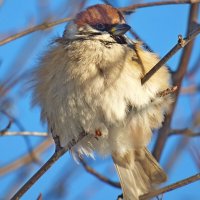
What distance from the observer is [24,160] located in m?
3.37

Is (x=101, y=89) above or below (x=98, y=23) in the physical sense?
below

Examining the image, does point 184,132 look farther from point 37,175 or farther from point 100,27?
point 37,175

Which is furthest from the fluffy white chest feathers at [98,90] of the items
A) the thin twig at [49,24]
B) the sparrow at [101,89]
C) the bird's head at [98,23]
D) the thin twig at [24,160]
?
the thin twig at [24,160]

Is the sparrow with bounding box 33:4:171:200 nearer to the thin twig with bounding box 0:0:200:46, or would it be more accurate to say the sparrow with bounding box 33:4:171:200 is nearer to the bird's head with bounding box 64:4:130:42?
the bird's head with bounding box 64:4:130:42

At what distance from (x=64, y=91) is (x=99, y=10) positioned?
25.8 inches

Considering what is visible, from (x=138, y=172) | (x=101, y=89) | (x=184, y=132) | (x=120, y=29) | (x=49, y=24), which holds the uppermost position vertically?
(x=49, y=24)

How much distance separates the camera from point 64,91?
9.19 ft

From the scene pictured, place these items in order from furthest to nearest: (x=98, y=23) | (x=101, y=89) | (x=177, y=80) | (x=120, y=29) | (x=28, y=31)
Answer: (x=177, y=80), (x=98, y=23), (x=120, y=29), (x=101, y=89), (x=28, y=31)

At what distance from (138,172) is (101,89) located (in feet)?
3.04

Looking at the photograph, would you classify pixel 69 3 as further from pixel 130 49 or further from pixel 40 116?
pixel 40 116

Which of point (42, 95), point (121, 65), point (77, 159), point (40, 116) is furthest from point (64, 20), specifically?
point (77, 159)

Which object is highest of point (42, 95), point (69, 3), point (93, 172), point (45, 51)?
point (69, 3)

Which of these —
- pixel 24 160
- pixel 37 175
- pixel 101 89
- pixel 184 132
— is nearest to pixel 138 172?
pixel 184 132

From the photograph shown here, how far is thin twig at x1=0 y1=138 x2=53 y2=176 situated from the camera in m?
3.23
